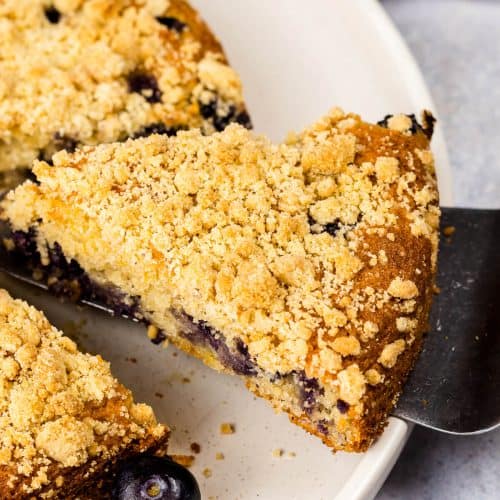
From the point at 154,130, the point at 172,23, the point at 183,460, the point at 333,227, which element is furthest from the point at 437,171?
the point at 183,460

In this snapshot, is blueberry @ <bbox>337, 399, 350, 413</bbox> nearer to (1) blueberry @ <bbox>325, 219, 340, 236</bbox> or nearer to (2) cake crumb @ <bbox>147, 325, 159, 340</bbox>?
(1) blueberry @ <bbox>325, 219, 340, 236</bbox>

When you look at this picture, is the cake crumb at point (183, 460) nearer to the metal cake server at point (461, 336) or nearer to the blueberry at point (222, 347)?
the blueberry at point (222, 347)

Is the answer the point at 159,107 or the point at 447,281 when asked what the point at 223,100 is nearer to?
the point at 159,107

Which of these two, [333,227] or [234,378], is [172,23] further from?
[234,378]

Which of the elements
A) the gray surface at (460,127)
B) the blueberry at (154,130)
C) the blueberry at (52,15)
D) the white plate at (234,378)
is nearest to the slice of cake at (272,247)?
the white plate at (234,378)

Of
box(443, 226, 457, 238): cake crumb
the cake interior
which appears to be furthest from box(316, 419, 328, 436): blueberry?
box(443, 226, 457, 238): cake crumb

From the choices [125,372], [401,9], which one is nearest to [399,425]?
[125,372]

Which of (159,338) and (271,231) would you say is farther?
(159,338)
